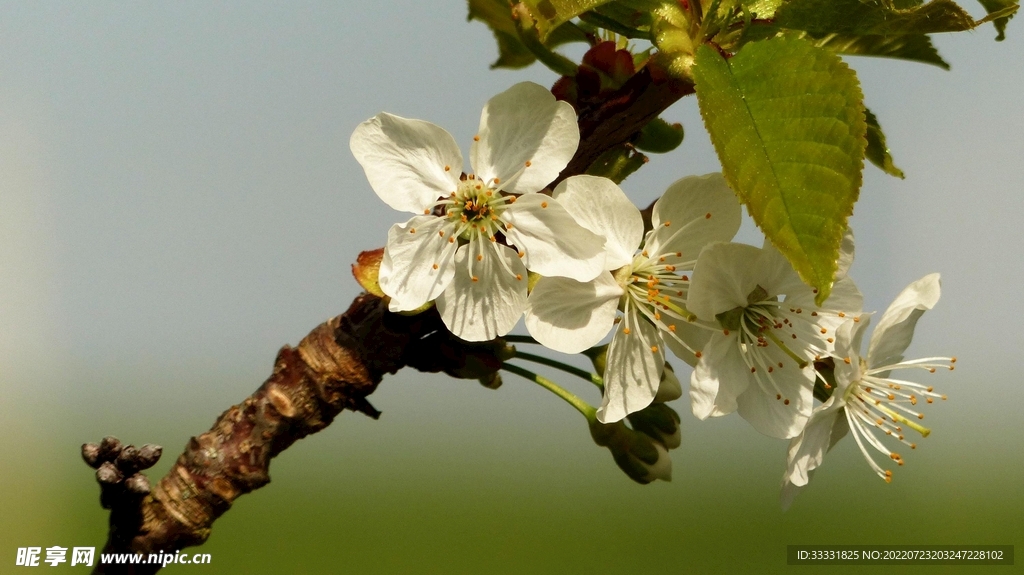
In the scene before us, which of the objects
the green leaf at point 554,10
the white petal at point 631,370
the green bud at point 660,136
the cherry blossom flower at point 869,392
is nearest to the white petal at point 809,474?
the cherry blossom flower at point 869,392

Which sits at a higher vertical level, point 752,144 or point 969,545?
point 752,144

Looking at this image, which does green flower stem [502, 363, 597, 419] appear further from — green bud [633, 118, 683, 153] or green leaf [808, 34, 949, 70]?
green leaf [808, 34, 949, 70]

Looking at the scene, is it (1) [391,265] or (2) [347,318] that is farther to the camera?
(2) [347,318]

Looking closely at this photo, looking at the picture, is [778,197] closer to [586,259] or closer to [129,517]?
[586,259]

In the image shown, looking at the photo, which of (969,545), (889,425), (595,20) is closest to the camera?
(595,20)

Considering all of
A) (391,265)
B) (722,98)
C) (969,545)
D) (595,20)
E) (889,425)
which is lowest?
(969,545)

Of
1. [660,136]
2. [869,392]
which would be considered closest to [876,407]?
[869,392]

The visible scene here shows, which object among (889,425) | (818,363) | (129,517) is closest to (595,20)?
(818,363)

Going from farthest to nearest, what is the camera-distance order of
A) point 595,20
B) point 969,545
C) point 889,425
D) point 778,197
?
point 969,545 → point 889,425 → point 595,20 → point 778,197
